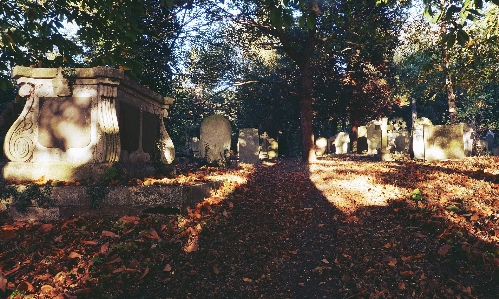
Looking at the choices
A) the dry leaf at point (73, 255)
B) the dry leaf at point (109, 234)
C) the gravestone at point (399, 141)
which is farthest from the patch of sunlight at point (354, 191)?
the gravestone at point (399, 141)

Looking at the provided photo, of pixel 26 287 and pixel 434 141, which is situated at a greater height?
pixel 434 141

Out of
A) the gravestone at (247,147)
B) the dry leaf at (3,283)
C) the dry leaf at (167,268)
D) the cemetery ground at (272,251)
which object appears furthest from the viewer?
the gravestone at (247,147)

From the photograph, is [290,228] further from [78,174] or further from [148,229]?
[78,174]

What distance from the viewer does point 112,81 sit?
20.4 ft

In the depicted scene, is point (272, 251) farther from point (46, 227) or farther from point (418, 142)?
point (418, 142)

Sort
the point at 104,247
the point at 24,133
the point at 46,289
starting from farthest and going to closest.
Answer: the point at 24,133, the point at 104,247, the point at 46,289

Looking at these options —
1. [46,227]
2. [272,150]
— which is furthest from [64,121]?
[272,150]

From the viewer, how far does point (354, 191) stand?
731 cm

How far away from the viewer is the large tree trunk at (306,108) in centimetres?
1541

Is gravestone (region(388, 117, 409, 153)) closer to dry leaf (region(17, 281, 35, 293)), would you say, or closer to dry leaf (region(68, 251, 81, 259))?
dry leaf (region(68, 251, 81, 259))

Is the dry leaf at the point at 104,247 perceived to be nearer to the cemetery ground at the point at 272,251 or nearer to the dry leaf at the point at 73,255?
the cemetery ground at the point at 272,251

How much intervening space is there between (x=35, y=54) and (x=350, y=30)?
12185mm

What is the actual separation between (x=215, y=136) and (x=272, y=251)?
9881mm

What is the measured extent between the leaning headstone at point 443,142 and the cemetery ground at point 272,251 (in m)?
6.24
